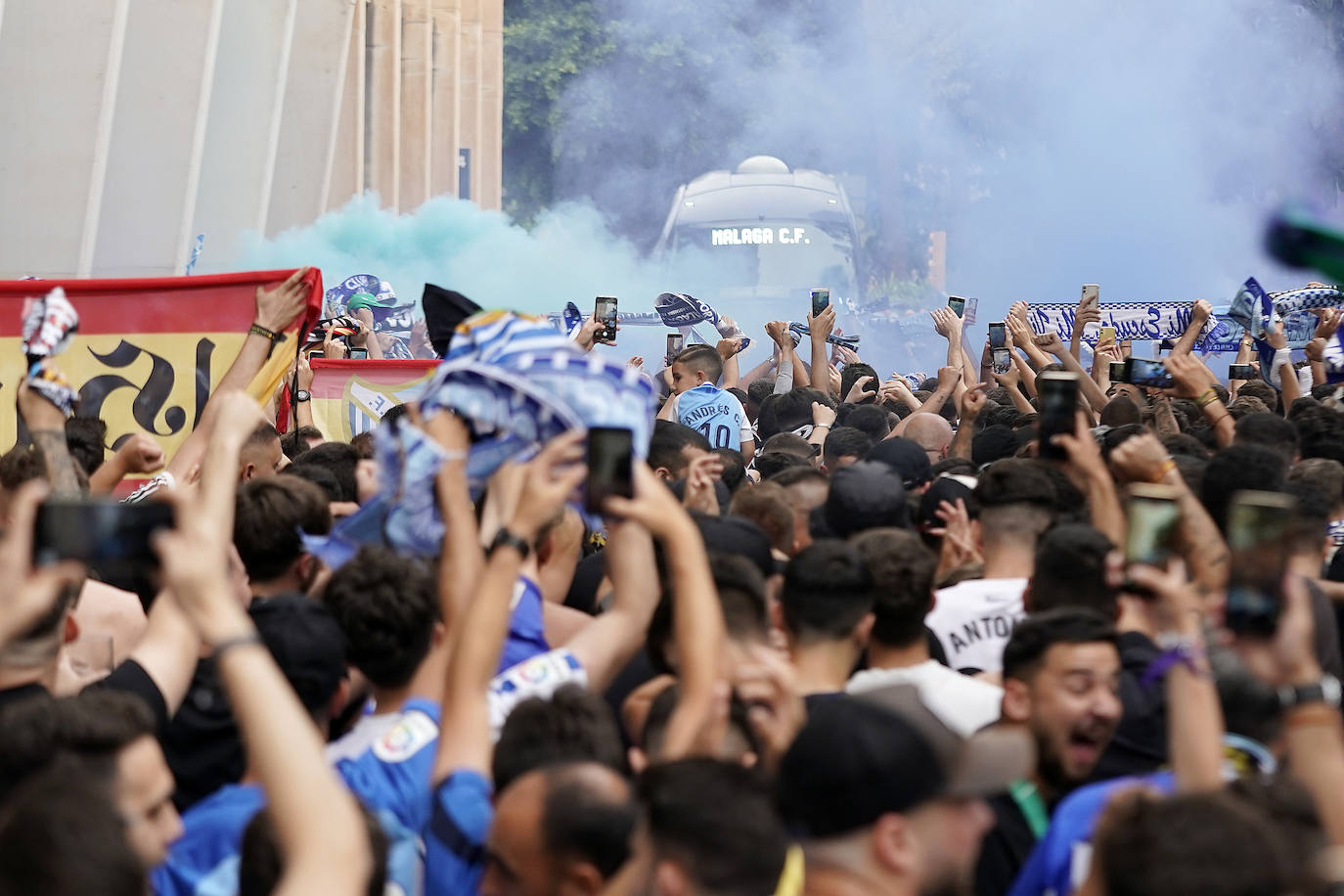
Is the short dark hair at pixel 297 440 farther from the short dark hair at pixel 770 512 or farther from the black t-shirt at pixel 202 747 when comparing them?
the black t-shirt at pixel 202 747

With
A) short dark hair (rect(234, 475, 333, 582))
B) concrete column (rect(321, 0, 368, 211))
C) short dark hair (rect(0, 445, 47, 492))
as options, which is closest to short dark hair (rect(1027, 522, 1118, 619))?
short dark hair (rect(234, 475, 333, 582))

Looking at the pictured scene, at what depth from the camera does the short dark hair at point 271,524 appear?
4379mm

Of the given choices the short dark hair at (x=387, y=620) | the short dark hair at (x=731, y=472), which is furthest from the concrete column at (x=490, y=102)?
the short dark hair at (x=387, y=620)

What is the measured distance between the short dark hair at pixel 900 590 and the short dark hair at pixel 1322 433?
333 centimetres

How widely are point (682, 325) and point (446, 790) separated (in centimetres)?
1151

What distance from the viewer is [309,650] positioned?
3.64 metres

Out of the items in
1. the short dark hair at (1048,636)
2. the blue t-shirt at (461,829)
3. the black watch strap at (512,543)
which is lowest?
the blue t-shirt at (461,829)

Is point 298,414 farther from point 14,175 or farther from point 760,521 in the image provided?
point 14,175

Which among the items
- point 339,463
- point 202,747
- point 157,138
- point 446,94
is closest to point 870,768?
point 202,747

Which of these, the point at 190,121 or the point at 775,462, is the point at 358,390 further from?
the point at 190,121

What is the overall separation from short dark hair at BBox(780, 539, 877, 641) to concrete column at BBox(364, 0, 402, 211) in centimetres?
2871

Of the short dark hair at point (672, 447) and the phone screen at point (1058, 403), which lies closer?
the phone screen at point (1058, 403)

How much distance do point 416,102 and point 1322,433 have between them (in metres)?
29.6

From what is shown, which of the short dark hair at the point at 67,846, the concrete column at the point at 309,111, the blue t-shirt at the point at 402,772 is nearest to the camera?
the short dark hair at the point at 67,846
